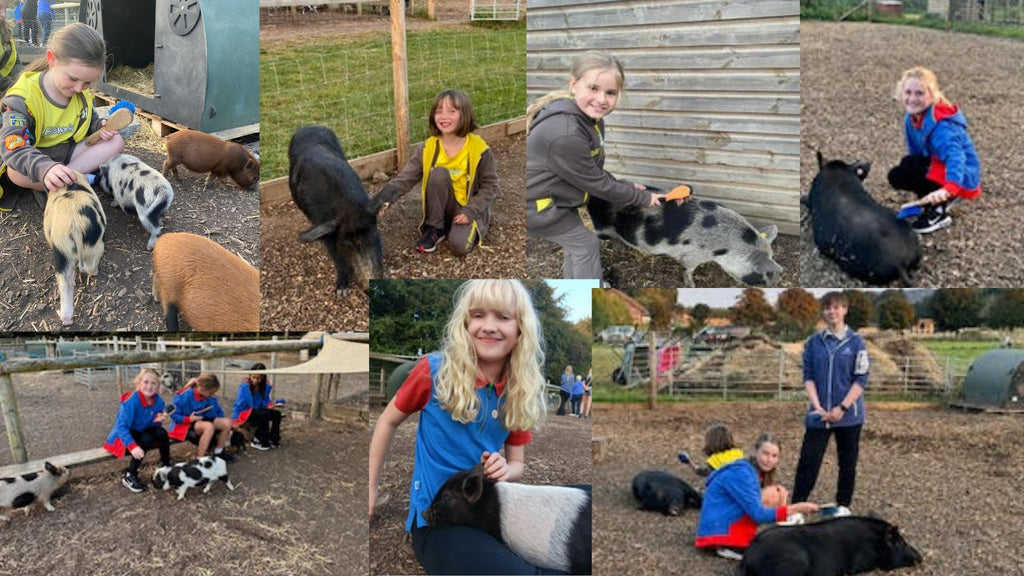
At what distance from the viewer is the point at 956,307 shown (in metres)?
4.50

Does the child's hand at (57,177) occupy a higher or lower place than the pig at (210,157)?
lower

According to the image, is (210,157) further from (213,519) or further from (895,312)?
(895,312)

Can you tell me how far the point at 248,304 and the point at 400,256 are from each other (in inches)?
34.1

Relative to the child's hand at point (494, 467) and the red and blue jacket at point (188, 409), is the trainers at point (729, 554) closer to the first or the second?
the child's hand at point (494, 467)

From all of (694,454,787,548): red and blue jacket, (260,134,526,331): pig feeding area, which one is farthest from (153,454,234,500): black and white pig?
(694,454,787,548): red and blue jacket

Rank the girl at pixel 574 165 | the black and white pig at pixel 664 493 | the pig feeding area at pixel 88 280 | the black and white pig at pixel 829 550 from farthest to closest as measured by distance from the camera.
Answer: the black and white pig at pixel 664 493 → the pig feeding area at pixel 88 280 → the girl at pixel 574 165 → the black and white pig at pixel 829 550

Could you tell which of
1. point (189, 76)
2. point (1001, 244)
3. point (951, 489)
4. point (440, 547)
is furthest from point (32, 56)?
point (951, 489)

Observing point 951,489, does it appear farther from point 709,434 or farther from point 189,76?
point 189,76

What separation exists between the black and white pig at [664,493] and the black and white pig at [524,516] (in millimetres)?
1120

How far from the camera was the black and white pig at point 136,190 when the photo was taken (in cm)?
379

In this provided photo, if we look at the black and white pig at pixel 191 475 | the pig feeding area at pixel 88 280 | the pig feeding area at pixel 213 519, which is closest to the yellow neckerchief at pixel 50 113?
the pig feeding area at pixel 88 280

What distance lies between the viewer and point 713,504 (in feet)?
11.9

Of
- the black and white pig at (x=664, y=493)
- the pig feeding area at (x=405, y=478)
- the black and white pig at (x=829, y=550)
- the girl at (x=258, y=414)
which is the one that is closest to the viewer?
the pig feeding area at (x=405, y=478)

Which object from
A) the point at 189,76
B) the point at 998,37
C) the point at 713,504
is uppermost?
Answer: the point at 998,37
